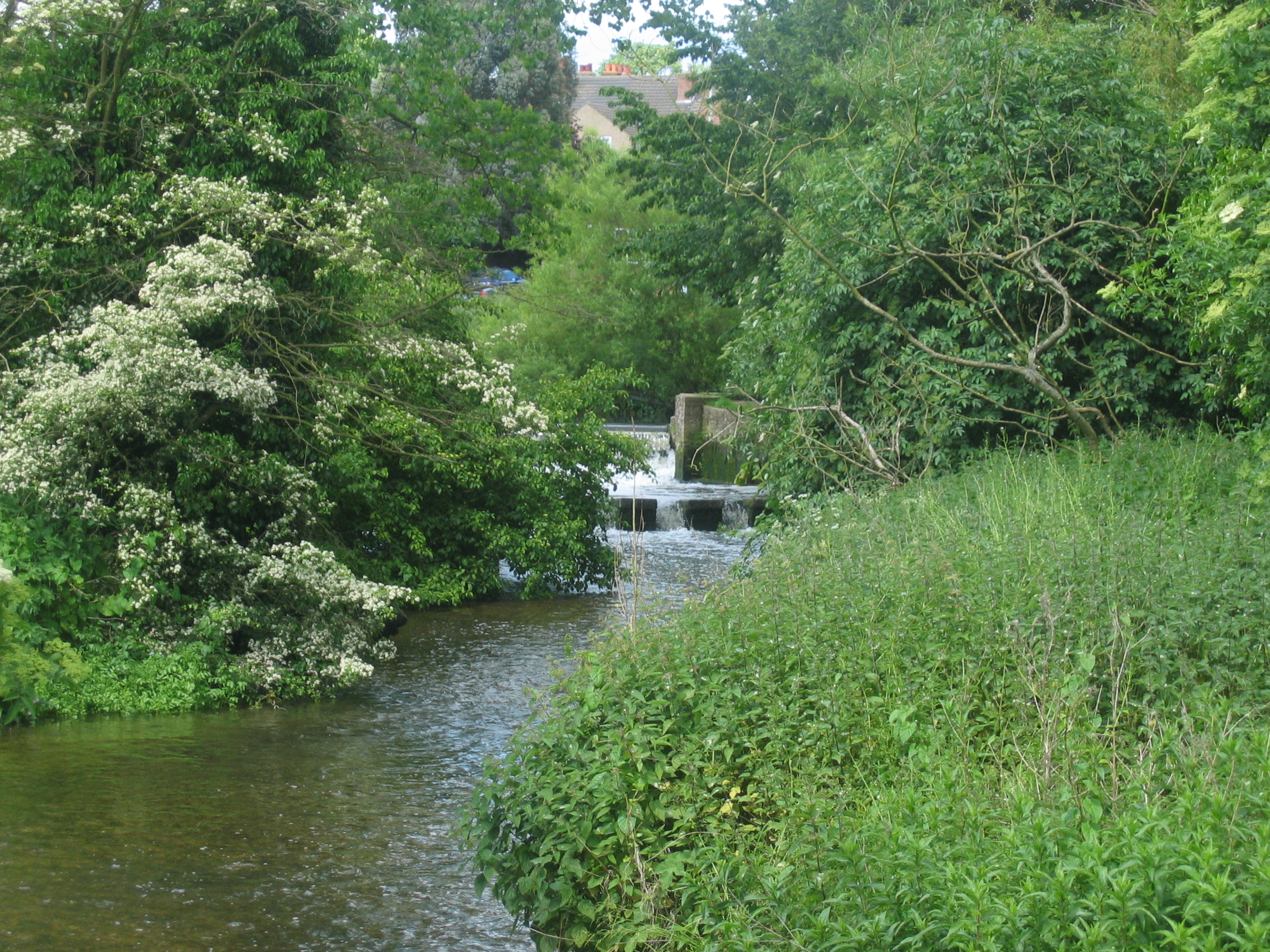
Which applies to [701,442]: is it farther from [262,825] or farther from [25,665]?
[262,825]

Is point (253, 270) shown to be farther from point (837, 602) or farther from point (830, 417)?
point (837, 602)

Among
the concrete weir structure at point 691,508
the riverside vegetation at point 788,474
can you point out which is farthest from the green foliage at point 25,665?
the concrete weir structure at point 691,508

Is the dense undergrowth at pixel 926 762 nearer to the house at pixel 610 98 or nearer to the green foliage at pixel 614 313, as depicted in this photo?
the green foliage at pixel 614 313

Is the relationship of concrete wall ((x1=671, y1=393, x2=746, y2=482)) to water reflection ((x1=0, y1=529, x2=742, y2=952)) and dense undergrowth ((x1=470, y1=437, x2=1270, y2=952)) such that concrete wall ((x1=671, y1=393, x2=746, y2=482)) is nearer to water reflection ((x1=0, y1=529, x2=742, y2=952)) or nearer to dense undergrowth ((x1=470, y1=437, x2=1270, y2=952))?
water reflection ((x1=0, y1=529, x2=742, y2=952))

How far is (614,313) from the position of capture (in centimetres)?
3238

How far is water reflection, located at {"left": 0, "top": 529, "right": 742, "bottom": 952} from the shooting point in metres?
5.41

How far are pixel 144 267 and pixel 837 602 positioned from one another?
7247 mm

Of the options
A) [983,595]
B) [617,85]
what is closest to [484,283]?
[983,595]

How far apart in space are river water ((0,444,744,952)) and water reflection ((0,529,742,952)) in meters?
0.01

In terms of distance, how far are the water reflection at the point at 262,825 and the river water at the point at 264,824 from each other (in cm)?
1

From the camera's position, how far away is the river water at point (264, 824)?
5398 mm

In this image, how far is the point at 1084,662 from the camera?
4.60m

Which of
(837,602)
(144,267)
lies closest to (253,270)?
(144,267)

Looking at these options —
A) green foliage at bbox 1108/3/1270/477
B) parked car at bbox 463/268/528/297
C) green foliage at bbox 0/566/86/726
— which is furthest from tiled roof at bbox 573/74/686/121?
green foliage at bbox 0/566/86/726
